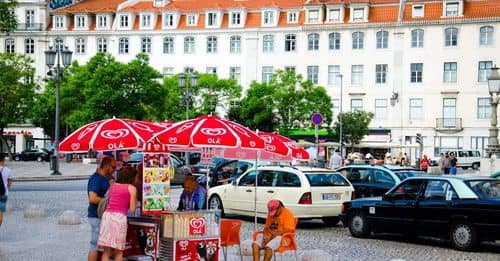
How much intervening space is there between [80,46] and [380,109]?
3144 cm

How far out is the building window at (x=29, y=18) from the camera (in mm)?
86188

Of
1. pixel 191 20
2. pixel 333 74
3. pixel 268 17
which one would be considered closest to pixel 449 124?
pixel 333 74

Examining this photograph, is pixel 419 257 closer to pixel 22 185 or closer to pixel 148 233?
pixel 148 233

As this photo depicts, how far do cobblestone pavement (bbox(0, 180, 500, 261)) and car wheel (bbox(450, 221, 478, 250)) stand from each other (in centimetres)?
16

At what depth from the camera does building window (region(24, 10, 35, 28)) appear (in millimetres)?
86188

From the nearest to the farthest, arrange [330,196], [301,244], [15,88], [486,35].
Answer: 1. [301,244]
2. [330,196]
3. [486,35]
4. [15,88]

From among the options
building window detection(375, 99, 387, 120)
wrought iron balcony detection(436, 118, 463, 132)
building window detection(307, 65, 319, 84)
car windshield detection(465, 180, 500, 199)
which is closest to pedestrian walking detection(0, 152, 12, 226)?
car windshield detection(465, 180, 500, 199)

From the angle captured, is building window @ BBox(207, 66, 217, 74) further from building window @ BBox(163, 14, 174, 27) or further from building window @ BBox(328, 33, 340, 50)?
building window @ BBox(328, 33, 340, 50)

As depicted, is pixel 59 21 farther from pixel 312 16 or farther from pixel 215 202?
pixel 215 202

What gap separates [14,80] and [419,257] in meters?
63.6

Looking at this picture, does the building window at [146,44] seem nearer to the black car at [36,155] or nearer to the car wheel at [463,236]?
the black car at [36,155]

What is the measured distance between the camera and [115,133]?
14094 millimetres

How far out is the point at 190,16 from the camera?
8169 cm

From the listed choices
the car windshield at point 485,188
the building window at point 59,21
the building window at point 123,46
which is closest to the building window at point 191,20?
the building window at point 123,46
